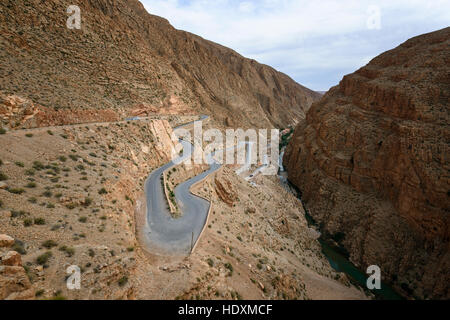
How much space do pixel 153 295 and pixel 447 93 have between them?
35130 millimetres

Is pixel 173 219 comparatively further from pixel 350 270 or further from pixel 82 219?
pixel 350 270

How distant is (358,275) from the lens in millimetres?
21969

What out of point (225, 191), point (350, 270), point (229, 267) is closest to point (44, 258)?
point (229, 267)

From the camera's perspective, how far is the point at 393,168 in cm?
2527

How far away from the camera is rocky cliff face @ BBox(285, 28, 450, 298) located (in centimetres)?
2020

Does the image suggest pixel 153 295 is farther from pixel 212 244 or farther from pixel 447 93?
pixel 447 93

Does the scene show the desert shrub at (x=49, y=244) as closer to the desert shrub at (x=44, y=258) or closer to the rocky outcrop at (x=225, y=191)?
the desert shrub at (x=44, y=258)

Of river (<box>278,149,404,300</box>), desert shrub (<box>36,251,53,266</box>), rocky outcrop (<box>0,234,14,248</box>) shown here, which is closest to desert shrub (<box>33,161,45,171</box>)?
rocky outcrop (<box>0,234,14,248</box>)

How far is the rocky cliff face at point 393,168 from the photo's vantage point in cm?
2020

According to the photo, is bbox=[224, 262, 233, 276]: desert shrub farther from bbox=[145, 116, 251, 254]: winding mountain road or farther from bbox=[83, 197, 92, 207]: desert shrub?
bbox=[83, 197, 92, 207]: desert shrub

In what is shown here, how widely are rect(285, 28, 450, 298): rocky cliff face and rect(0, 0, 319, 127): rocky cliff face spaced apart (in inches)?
1169

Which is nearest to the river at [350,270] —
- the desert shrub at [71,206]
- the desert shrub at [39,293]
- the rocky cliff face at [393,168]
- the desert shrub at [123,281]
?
the rocky cliff face at [393,168]

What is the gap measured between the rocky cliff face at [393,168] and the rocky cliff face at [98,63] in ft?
97.4

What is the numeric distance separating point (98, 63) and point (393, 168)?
4040cm
